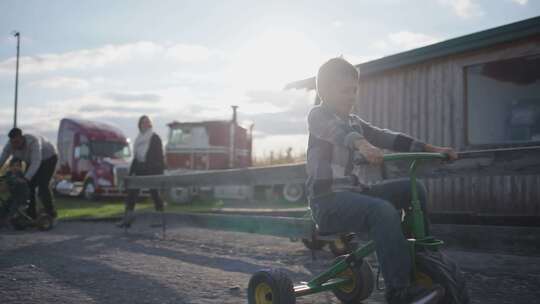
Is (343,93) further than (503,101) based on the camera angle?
No

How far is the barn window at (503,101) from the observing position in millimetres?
9594

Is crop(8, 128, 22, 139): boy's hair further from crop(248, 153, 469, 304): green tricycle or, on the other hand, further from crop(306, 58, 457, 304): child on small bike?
crop(306, 58, 457, 304): child on small bike

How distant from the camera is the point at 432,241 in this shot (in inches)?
103

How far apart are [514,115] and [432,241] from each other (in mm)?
8555

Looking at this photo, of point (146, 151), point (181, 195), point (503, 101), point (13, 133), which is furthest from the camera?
point (181, 195)

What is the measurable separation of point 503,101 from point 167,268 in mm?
8609

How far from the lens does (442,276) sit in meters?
2.45

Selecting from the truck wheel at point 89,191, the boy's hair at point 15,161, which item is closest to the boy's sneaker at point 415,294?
the boy's hair at point 15,161

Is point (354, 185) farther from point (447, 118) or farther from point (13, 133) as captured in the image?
point (13, 133)

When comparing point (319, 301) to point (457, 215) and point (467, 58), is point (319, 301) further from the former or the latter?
point (467, 58)

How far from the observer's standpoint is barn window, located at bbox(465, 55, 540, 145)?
9594 millimetres

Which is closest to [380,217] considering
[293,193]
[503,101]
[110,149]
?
[503,101]

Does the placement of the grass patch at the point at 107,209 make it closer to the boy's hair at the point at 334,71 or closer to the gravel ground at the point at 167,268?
the gravel ground at the point at 167,268

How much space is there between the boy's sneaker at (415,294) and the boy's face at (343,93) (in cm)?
119
